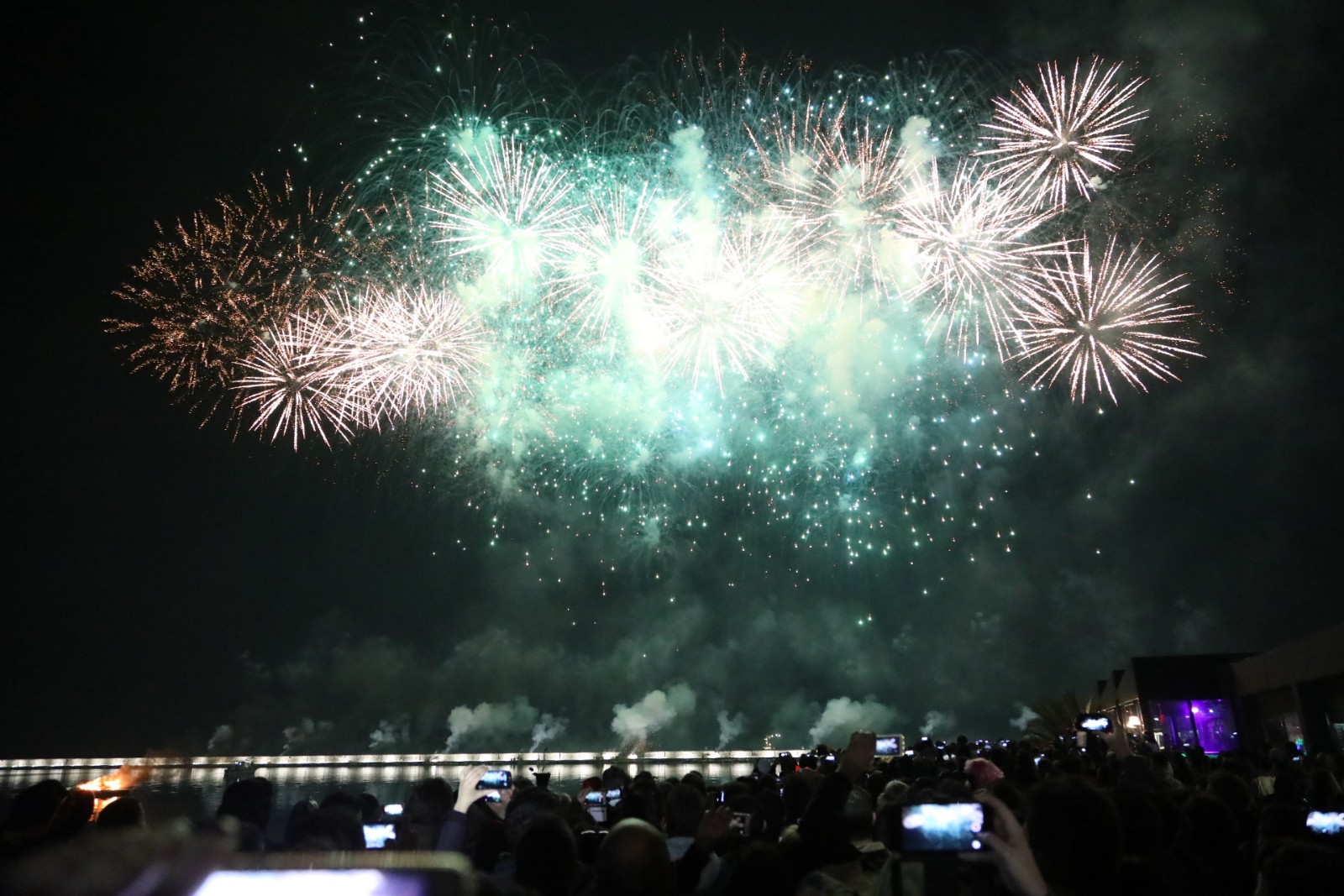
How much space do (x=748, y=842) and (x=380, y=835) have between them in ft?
14.0

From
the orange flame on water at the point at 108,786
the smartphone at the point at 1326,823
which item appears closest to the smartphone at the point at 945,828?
the smartphone at the point at 1326,823

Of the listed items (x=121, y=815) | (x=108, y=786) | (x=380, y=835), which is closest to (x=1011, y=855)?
(x=121, y=815)

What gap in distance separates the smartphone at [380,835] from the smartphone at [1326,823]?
7.13 meters

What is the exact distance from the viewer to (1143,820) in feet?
15.4

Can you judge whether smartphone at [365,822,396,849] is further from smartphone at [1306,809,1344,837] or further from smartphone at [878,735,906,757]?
smartphone at [878,735,906,757]

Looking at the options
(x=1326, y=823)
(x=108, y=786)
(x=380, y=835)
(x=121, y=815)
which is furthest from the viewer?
(x=108, y=786)

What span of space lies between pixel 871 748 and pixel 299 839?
490 cm

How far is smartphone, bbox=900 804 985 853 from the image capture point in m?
3.90

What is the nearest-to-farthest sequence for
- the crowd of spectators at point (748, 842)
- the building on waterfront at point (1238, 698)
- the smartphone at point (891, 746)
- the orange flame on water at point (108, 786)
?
the crowd of spectators at point (748, 842) < the orange flame on water at point (108, 786) < the smartphone at point (891, 746) < the building on waterfront at point (1238, 698)

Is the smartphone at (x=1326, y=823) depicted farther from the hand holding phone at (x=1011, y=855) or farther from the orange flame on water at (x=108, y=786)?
the orange flame on water at (x=108, y=786)

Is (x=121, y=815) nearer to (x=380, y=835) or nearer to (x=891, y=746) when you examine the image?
(x=380, y=835)

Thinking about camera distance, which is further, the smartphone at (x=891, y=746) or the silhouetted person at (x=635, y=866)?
the smartphone at (x=891, y=746)

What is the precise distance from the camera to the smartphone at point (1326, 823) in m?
6.18

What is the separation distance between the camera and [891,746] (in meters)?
19.3
